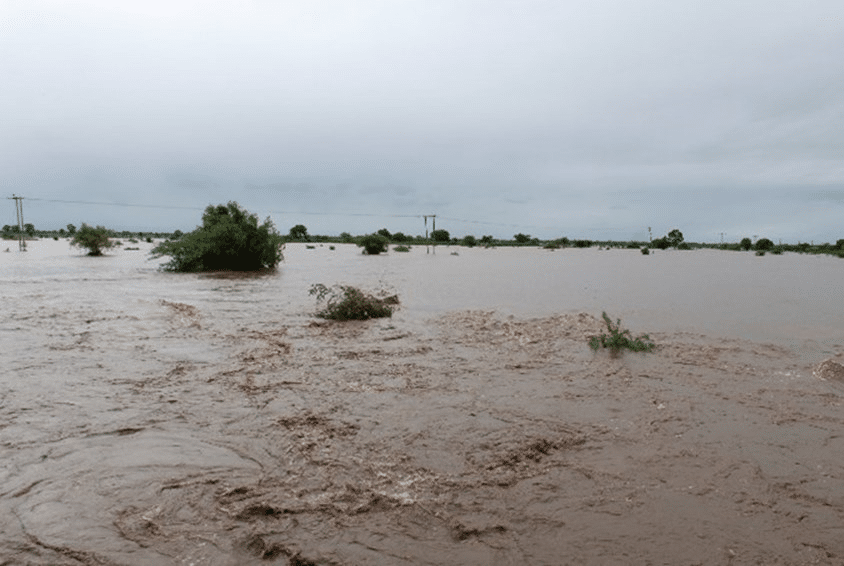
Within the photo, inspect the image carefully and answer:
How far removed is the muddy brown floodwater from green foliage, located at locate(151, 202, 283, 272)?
16247 millimetres

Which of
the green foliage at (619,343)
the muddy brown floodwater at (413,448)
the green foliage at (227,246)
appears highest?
the green foliage at (227,246)

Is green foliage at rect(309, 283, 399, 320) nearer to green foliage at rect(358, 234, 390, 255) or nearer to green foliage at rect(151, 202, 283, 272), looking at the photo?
green foliage at rect(151, 202, 283, 272)

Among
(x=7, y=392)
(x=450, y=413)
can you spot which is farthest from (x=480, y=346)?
(x=7, y=392)

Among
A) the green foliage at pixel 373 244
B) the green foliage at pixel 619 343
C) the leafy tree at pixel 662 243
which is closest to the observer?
the green foliage at pixel 619 343

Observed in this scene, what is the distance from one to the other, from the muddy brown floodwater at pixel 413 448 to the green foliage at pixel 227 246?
16.2 meters

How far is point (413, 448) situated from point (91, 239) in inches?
1641

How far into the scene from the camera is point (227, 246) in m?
25.5

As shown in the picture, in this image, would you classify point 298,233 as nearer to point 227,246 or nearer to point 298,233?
point 298,233

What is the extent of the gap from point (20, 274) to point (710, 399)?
24.8 meters

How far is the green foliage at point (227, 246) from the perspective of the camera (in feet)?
82.1

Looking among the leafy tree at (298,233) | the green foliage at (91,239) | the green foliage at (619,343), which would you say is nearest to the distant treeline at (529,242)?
the leafy tree at (298,233)

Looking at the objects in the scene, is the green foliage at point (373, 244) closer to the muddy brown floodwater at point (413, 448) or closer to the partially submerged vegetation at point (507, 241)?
the partially submerged vegetation at point (507, 241)

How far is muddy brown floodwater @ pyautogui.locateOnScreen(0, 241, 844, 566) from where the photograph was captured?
9.59ft

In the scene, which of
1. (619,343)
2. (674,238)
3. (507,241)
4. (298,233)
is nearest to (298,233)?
(298,233)
